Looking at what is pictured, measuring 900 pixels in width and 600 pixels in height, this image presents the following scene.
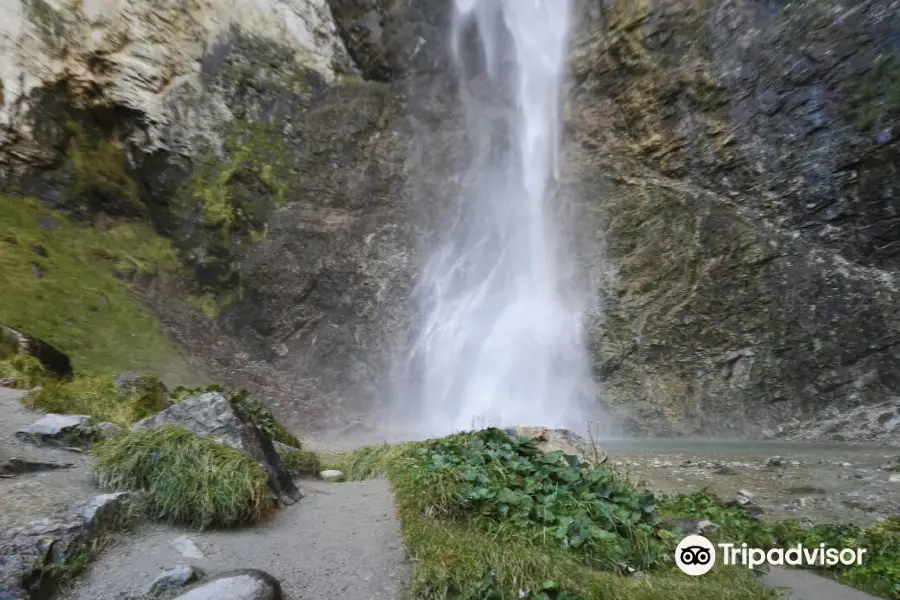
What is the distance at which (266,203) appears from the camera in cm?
2228

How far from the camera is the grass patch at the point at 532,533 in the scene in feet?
11.0

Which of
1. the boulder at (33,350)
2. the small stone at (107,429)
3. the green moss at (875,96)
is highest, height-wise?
the green moss at (875,96)

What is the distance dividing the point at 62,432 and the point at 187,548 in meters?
2.98

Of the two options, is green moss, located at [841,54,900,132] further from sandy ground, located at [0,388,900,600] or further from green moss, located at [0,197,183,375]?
green moss, located at [0,197,183,375]

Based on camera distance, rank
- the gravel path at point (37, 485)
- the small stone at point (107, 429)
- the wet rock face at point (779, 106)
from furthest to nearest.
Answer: the wet rock face at point (779, 106) < the small stone at point (107, 429) < the gravel path at point (37, 485)

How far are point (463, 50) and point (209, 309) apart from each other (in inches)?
699

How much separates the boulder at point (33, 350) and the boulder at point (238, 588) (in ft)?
31.3

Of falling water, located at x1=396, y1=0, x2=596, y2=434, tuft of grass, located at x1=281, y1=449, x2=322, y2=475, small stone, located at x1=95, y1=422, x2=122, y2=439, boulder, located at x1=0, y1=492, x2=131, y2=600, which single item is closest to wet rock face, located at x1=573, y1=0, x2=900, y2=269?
falling water, located at x1=396, y1=0, x2=596, y2=434

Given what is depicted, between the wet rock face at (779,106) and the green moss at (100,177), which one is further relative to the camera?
the green moss at (100,177)

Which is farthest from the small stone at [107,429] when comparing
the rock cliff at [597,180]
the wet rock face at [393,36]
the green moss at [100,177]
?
the wet rock face at [393,36]

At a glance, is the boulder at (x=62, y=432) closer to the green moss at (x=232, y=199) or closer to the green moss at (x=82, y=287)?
the green moss at (x=82, y=287)

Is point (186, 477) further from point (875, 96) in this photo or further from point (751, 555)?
point (875, 96)

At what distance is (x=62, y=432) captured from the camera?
580cm

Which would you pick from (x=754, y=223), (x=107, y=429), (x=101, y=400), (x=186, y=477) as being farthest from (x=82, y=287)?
(x=754, y=223)
